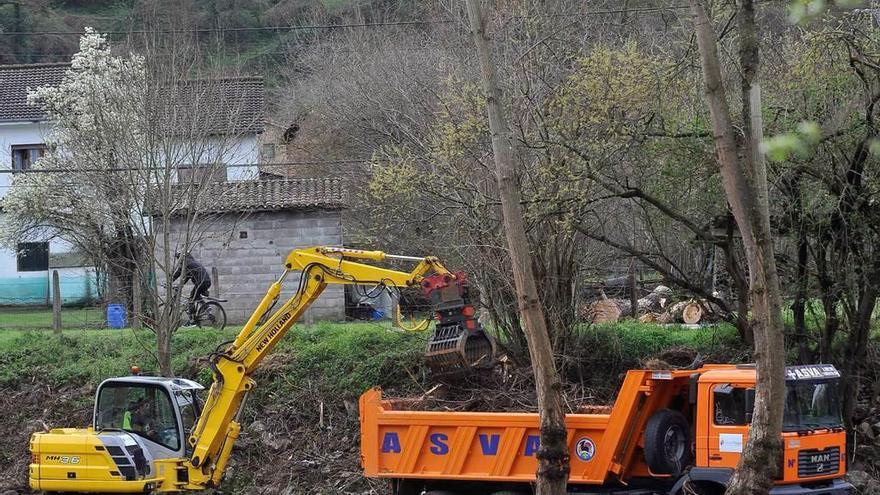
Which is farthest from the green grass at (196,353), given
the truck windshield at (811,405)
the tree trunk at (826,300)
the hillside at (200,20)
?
the hillside at (200,20)

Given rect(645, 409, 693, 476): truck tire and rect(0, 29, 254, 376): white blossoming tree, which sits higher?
rect(0, 29, 254, 376): white blossoming tree

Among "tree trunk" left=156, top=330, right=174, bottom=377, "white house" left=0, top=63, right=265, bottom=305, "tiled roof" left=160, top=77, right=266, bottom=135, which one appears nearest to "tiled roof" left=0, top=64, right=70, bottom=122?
"white house" left=0, top=63, right=265, bottom=305

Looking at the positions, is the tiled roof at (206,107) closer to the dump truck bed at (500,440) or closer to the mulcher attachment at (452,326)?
the mulcher attachment at (452,326)

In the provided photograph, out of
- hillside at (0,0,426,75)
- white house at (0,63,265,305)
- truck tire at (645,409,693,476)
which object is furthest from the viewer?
hillside at (0,0,426,75)

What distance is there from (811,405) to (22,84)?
38701 mm

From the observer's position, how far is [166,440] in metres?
16.3

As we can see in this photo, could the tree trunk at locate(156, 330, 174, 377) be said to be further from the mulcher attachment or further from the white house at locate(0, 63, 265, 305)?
→ the white house at locate(0, 63, 265, 305)

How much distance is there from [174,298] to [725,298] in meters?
9.70

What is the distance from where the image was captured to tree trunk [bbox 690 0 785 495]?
888 cm

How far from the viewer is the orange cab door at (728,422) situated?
1261 centimetres

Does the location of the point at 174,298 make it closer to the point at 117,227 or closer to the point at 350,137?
the point at 117,227

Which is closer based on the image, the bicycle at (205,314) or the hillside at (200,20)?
the bicycle at (205,314)

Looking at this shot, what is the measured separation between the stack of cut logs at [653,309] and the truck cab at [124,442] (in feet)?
25.9

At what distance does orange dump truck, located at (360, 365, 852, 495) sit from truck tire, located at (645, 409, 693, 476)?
12 millimetres
